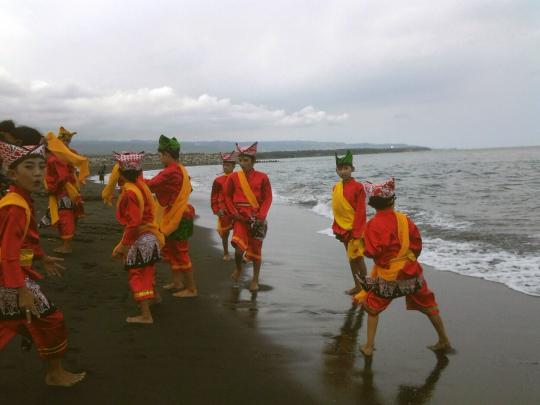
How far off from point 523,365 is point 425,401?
1237mm

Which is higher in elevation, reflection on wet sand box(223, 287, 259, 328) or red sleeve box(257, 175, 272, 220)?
red sleeve box(257, 175, 272, 220)

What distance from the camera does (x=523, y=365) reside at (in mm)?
3932

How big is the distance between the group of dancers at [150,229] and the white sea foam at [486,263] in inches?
91.7

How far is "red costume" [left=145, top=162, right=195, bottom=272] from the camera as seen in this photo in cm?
541

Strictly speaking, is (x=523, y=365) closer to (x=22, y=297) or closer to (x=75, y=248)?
(x=22, y=297)

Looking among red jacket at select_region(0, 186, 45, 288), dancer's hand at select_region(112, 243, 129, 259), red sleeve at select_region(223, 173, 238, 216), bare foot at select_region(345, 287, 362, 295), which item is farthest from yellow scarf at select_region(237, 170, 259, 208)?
red jacket at select_region(0, 186, 45, 288)

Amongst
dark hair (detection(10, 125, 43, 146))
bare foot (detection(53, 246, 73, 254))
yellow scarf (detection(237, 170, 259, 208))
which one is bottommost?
bare foot (detection(53, 246, 73, 254))

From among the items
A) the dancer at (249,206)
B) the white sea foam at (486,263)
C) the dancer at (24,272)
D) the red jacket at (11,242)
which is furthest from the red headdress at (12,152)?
the white sea foam at (486,263)

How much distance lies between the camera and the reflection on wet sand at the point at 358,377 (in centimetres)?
335

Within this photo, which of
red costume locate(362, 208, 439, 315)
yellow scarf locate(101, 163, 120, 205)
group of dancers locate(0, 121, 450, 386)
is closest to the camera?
group of dancers locate(0, 121, 450, 386)

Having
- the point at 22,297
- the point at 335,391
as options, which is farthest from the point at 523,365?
the point at 22,297

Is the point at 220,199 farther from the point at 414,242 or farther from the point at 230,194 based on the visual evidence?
the point at 414,242

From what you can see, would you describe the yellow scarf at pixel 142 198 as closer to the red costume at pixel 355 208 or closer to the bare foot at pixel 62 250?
the red costume at pixel 355 208

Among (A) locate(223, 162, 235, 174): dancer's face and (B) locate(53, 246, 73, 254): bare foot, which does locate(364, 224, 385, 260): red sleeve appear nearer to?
(A) locate(223, 162, 235, 174): dancer's face
